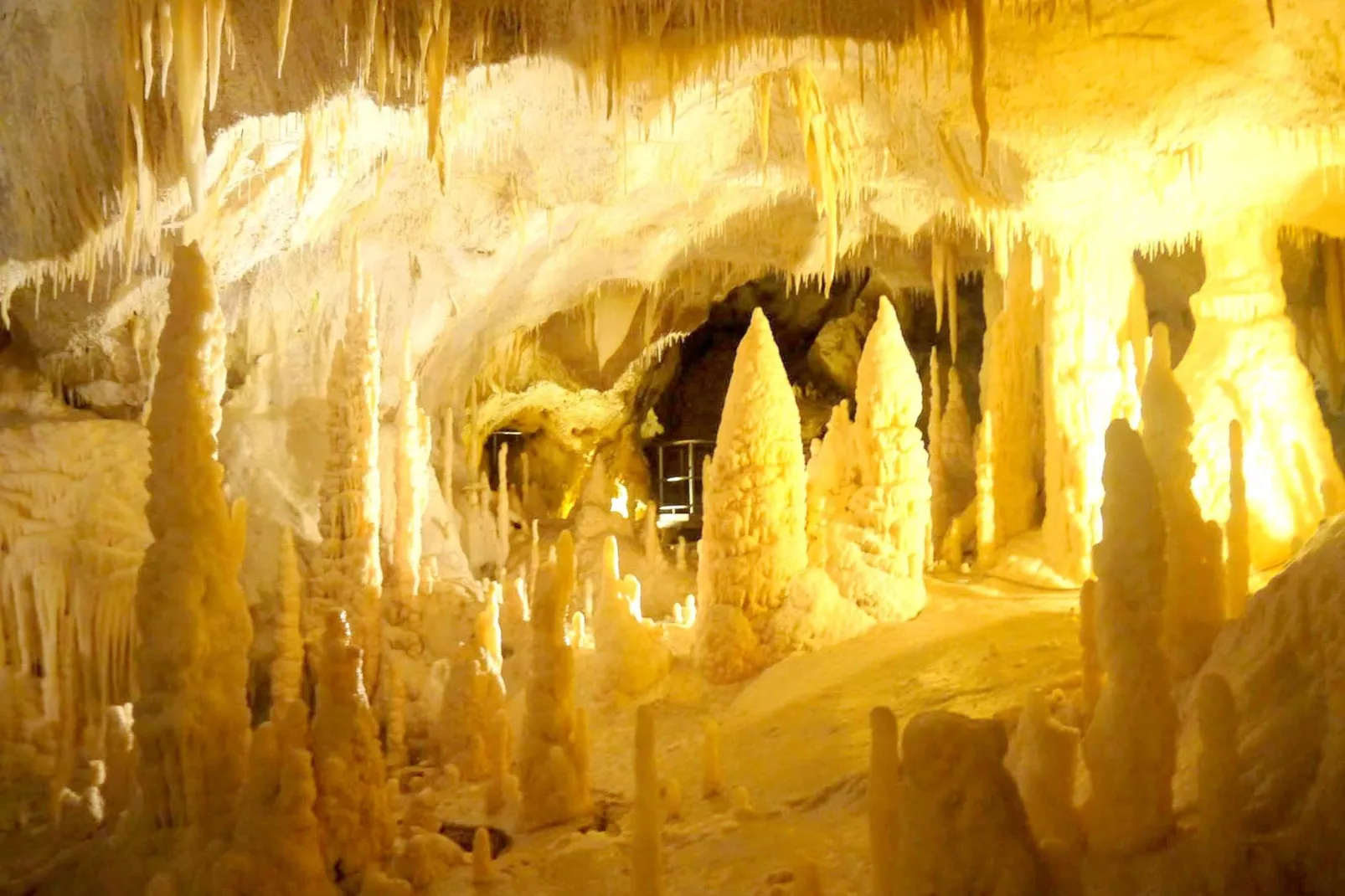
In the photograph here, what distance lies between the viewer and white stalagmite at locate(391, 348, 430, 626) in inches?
424

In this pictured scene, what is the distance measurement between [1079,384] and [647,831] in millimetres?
7635

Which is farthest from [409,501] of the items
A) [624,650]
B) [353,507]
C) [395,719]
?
[624,650]

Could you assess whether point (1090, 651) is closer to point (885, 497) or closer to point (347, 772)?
point (347, 772)

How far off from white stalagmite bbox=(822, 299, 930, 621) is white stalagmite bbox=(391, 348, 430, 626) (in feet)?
13.9

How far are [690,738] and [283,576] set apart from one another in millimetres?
3779

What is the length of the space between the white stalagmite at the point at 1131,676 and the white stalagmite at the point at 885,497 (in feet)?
15.9

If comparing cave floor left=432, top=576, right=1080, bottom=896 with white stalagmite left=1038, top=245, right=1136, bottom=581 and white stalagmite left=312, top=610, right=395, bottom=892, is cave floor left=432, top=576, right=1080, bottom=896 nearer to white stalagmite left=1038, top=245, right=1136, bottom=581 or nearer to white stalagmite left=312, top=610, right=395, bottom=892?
white stalagmite left=312, top=610, right=395, bottom=892

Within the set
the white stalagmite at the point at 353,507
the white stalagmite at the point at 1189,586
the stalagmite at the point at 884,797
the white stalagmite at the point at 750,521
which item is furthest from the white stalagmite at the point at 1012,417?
the stalagmite at the point at 884,797

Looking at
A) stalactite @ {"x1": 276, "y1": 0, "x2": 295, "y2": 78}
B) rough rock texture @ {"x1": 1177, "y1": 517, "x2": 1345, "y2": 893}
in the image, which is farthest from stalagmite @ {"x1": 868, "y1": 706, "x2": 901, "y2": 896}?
stalactite @ {"x1": 276, "y1": 0, "x2": 295, "y2": 78}

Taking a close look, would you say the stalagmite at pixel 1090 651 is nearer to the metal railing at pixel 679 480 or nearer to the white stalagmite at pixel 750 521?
the white stalagmite at pixel 750 521

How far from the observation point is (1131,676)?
154 inches

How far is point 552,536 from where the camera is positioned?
19172 millimetres

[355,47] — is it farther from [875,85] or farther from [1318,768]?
[1318,768]

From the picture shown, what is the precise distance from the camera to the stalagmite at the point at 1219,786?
3.27m
